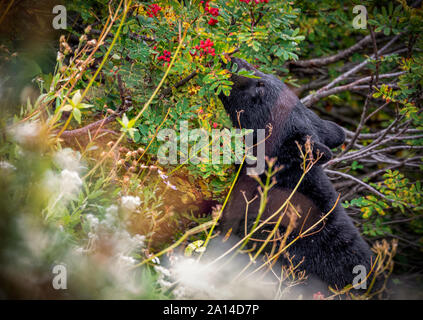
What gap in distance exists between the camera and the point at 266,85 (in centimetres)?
281

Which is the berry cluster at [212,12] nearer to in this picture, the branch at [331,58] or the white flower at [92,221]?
the white flower at [92,221]

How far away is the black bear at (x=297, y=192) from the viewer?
8.27 feet

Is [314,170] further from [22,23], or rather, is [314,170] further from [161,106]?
[22,23]

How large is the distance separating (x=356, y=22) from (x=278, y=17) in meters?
1.43

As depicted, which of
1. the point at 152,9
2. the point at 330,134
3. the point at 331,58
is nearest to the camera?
the point at 152,9

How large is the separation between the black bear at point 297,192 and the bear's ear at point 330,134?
0.06 m

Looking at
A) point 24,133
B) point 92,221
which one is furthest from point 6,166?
point 92,221

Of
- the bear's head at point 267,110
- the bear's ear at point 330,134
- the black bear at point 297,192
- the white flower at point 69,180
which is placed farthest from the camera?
the bear's ear at point 330,134

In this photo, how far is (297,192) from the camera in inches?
106

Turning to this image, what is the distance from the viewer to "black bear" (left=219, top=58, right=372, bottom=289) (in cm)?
252

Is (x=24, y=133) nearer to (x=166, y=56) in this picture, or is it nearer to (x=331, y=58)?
(x=166, y=56)

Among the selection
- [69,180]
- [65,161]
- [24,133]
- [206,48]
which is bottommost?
[69,180]

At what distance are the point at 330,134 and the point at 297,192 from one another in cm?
72

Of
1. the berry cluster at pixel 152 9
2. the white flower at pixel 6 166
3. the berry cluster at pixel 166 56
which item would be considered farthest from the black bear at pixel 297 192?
the white flower at pixel 6 166
